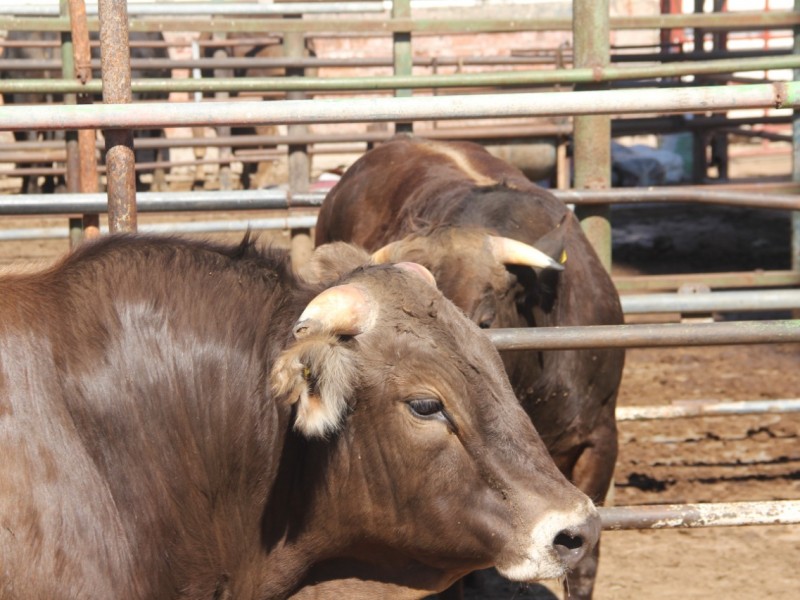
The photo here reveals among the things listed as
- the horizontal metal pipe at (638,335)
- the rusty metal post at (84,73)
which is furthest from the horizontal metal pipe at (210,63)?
the horizontal metal pipe at (638,335)

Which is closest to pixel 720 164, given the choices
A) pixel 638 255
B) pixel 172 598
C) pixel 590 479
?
pixel 638 255

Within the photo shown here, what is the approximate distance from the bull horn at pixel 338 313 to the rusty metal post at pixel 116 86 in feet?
2.94

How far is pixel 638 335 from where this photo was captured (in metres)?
3.15

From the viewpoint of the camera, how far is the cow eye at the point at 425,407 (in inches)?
102

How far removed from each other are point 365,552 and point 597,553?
1.66 m

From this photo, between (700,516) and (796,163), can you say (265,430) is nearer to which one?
(700,516)

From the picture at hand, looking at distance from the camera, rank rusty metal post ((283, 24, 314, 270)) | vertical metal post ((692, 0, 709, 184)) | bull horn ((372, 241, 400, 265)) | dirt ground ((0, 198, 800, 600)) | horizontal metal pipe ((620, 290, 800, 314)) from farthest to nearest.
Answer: vertical metal post ((692, 0, 709, 184))
rusty metal post ((283, 24, 314, 270))
dirt ground ((0, 198, 800, 600))
bull horn ((372, 241, 400, 265))
horizontal metal pipe ((620, 290, 800, 314))

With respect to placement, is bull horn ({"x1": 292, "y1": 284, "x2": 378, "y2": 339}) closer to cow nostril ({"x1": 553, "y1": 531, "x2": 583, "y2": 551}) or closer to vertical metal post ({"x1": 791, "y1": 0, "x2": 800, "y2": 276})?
cow nostril ({"x1": 553, "y1": 531, "x2": 583, "y2": 551})

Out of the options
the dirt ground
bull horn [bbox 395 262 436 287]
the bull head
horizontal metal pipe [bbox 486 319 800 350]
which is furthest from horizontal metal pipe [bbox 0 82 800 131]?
the dirt ground

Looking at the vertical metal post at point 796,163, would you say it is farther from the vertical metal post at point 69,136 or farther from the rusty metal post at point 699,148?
the rusty metal post at point 699,148

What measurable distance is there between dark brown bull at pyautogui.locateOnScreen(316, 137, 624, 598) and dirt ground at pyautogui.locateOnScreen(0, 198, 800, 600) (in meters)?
0.48

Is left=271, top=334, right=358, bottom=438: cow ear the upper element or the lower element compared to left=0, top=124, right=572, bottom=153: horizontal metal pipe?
lower

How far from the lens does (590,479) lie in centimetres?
448

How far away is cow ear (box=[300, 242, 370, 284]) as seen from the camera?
3.02 meters
